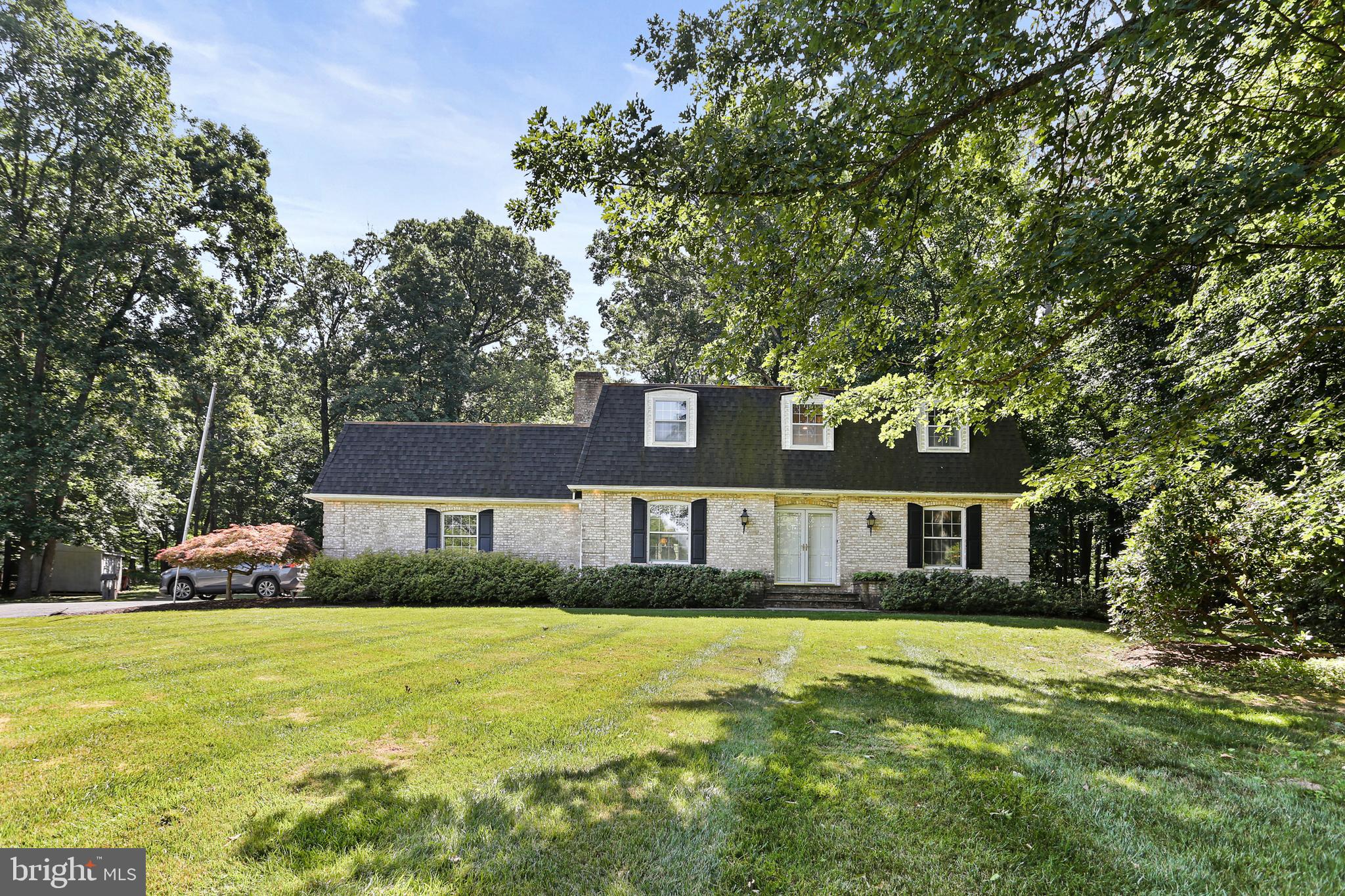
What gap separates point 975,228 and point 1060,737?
13169mm

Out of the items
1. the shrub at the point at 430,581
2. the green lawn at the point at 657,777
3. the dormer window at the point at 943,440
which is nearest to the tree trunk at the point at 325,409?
the shrub at the point at 430,581

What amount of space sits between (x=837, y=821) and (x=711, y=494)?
1339cm

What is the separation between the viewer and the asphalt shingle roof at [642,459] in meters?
16.5

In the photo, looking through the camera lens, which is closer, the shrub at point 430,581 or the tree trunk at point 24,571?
the shrub at point 430,581

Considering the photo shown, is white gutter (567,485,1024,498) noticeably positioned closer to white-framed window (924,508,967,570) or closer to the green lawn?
white-framed window (924,508,967,570)

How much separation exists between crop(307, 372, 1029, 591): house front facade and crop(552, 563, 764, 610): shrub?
80cm

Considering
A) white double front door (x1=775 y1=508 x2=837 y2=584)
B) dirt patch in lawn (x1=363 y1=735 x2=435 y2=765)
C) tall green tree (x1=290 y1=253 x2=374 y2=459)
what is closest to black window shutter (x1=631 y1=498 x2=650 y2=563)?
white double front door (x1=775 y1=508 x2=837 y2=584)

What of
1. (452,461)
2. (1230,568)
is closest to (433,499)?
(452,461)

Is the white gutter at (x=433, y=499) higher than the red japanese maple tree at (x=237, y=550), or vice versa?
the white gutter at (x=433, y=499)

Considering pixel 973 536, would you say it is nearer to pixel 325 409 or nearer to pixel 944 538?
pixel 944 538

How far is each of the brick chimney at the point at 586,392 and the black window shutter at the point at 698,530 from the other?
18.8 feet

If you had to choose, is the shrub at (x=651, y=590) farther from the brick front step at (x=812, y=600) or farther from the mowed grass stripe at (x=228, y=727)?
the mowed grass stripe at (x=228, y=727)

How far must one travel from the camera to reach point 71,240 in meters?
18.0

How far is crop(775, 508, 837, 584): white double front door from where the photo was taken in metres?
16.9
